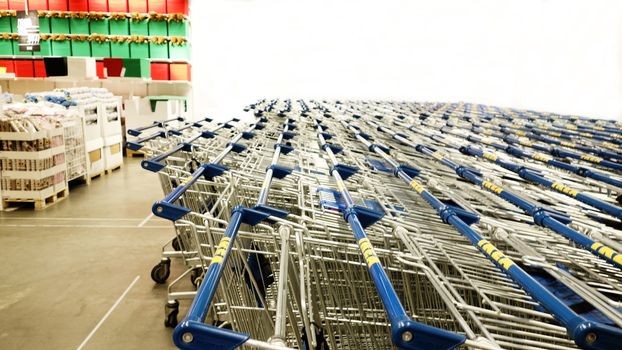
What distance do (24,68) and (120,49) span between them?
224 centimetres

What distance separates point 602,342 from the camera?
100 cm

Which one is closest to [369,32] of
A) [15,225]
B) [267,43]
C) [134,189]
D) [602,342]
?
[267,43]

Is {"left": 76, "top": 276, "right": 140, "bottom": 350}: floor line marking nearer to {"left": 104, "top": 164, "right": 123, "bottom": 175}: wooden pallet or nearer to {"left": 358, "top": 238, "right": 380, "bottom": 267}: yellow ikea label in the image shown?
{"left": 358, "top": 238, "right": 380, "bottom": 267}: yellow ikea label

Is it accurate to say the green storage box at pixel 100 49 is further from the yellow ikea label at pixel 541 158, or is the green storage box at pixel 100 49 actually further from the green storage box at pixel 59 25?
the yellow ikea label at pixel 541 158

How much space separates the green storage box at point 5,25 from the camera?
10970mm

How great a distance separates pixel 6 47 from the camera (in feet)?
36.5

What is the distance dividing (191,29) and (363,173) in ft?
34.1

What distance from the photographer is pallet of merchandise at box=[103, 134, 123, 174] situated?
25.5ft

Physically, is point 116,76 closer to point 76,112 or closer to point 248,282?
point 76,112

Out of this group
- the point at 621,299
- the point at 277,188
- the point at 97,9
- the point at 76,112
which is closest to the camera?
the point at 621,299

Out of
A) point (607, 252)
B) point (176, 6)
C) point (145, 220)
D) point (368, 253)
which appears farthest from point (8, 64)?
point (607, 252)

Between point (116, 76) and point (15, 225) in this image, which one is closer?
point (15, 225)

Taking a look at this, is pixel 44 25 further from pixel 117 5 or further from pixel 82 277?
pixel 82 277

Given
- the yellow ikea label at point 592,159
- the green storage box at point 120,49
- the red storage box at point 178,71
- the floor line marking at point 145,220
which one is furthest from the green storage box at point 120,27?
the yellow ikea label at point 592,159
